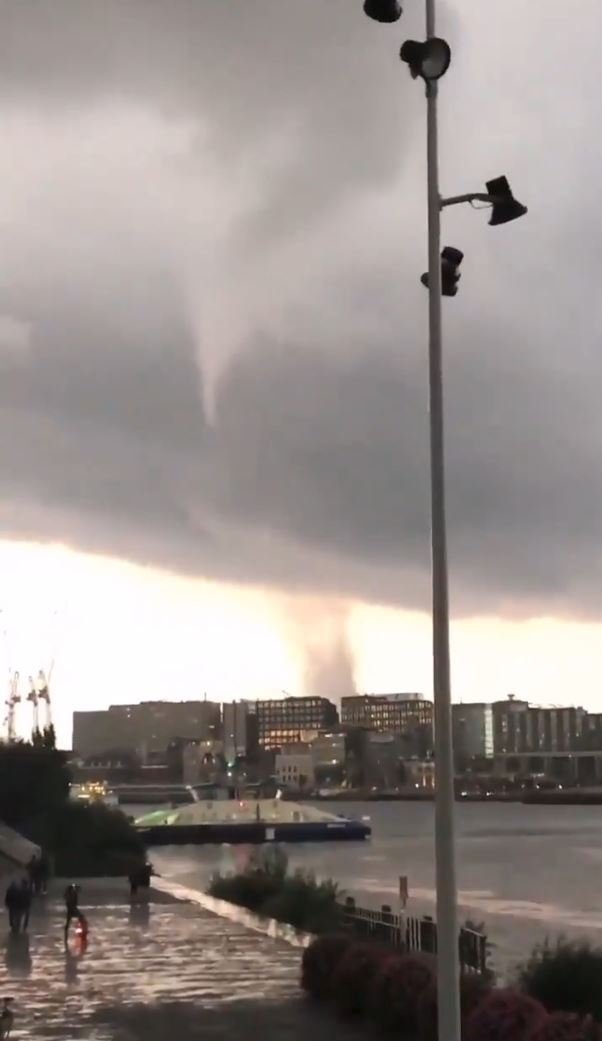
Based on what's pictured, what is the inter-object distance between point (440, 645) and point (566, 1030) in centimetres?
408

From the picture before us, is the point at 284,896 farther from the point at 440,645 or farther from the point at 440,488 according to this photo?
the point at 440,488

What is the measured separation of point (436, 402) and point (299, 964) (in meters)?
13.9

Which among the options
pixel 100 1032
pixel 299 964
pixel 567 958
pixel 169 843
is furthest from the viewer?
pixel 169 843

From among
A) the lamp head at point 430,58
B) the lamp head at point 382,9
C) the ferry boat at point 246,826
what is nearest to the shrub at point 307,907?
the lamp head at point 430,58

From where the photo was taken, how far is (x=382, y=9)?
413 inches

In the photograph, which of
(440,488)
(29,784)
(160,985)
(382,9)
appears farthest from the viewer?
(29,784)

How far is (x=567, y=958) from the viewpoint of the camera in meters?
17.8

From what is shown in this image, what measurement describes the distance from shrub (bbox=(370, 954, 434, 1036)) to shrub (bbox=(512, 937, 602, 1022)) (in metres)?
1.57

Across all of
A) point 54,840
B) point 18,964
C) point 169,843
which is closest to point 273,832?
point 169,843

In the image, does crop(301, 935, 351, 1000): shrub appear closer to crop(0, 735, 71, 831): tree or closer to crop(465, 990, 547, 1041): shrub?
crop(465, 990, 547, 1041): shrub

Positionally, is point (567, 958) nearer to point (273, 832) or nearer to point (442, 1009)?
point (442, 1009)

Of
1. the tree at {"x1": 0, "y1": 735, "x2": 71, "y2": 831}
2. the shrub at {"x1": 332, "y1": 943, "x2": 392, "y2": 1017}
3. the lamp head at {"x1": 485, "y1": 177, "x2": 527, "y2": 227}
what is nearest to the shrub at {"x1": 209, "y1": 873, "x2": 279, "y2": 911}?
the tree at {"x1": 0, "y1": 735, "x2": 71, "y2": 831}

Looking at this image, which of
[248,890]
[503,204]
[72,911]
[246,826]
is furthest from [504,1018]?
[246,826]

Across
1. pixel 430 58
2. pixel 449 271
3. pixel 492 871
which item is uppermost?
pixel 430 58
